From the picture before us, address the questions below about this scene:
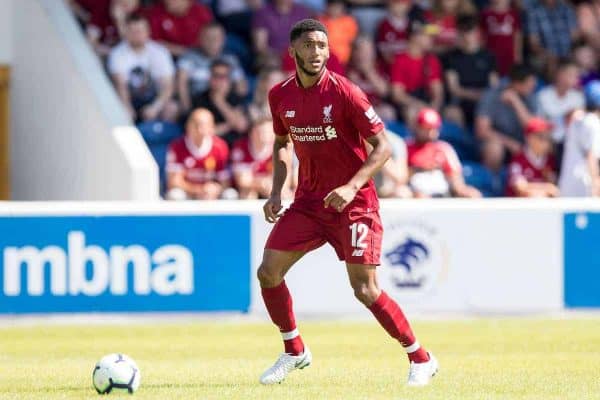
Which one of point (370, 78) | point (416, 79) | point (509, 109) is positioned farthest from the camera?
point (416, 79)

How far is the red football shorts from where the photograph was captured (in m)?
9.09

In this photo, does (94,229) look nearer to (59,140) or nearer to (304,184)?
(59,140)

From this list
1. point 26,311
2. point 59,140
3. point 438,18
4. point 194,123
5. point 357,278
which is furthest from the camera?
point 438,18

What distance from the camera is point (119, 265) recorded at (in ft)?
44.4

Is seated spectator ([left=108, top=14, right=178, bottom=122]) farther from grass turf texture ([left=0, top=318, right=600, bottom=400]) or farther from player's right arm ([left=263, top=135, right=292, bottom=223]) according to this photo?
player's right arm ([left=263, top=135, right=292, bottom=223])

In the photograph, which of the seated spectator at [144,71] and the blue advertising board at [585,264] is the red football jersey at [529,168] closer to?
the blue advertising board at [585,264]

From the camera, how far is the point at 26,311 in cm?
1345

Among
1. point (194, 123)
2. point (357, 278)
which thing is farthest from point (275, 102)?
point (194, 123)

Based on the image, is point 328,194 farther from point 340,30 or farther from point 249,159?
point 340,30

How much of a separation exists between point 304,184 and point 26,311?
490 cm

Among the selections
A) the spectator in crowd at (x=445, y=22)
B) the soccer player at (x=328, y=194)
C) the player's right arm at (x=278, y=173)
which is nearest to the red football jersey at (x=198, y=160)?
the spectator in crowd at (x=445, y=22)

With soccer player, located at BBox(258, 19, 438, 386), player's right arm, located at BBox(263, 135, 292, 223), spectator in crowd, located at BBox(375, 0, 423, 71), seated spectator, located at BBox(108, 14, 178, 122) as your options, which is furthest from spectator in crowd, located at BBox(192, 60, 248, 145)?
soccer player, located at BBox(258, 19, 438, 386)

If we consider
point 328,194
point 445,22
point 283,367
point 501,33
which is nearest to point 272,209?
point 328,194

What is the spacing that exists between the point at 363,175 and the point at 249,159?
23.2 feet
